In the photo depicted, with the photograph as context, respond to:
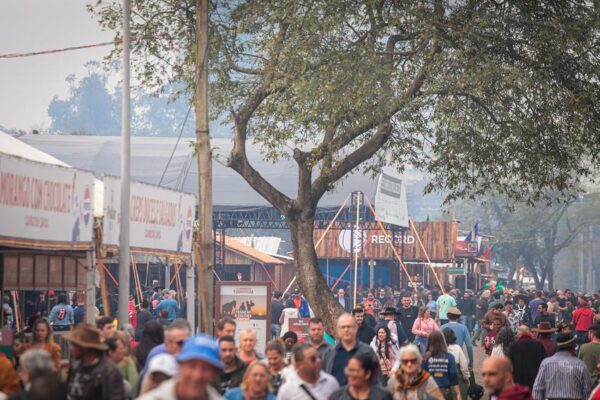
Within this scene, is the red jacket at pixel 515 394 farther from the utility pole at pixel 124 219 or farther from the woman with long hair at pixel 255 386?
the utility pole at pixel 124 219

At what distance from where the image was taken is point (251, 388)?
10.1 m

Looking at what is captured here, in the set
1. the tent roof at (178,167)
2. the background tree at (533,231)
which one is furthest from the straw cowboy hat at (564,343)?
the background tree at (533,231)

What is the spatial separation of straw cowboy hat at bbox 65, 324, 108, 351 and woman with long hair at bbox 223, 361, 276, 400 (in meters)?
1.20

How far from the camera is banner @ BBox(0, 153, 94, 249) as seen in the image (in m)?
16.3

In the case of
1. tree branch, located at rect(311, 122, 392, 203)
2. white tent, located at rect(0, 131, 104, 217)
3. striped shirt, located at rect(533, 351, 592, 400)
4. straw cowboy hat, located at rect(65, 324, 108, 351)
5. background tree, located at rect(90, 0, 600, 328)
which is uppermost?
background tree, located at rect(90, 0, 600, 328)

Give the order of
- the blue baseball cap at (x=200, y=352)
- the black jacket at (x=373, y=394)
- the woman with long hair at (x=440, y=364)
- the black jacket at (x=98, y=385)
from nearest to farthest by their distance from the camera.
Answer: the blue baseball cap at (x=200, y=352) → the black jacket at (x=98, y=385) → the black jacket at (x=373, y=394) → the woman with long hair at (x=440, y=364)

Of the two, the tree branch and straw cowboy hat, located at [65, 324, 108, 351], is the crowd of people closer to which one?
straw cowboy hat, located at [65, 324, 108, 351]

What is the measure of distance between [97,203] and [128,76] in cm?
197

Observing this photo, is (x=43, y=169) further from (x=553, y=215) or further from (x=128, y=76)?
(x=553, y=215)

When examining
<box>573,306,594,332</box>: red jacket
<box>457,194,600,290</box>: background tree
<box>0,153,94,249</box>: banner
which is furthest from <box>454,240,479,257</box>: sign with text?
<box>0,153,94,249</box>: banner

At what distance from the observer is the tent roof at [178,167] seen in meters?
53.0

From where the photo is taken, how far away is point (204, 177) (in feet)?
61.3

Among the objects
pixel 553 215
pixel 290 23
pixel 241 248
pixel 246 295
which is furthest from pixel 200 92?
pixel 553 215

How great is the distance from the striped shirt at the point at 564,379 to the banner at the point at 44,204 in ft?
22.2
